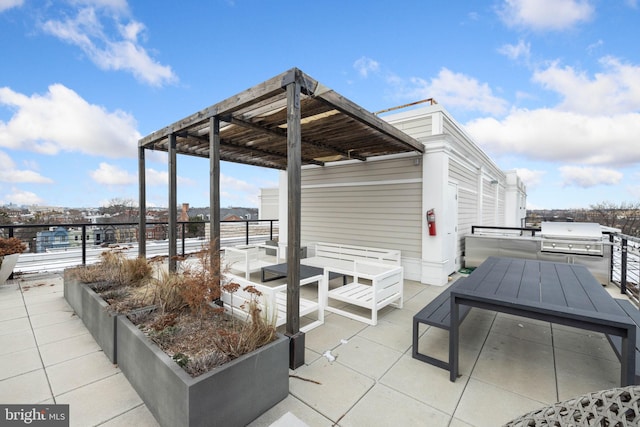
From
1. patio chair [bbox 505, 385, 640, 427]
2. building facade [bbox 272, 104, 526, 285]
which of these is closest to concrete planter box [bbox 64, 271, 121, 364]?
patio chair [bbox 505, 385, 640, 427]

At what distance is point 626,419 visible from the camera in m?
0.69

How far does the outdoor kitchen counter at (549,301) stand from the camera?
1.64m

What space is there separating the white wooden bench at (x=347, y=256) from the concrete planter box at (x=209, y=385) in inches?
118

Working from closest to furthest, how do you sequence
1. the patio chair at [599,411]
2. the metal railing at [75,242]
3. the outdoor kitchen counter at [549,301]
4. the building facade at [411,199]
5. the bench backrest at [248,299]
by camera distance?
the patio chair at [599,411] → the outdoor kitchen counter at [549,301] → the bench backrest at [248,299] → the building facade at [411,199] → the metal railing at [75,242]

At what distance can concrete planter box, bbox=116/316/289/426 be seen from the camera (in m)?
1.49

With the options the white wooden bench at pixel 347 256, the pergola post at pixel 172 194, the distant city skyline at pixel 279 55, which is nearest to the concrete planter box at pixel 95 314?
the pergola post at pixel 172 194

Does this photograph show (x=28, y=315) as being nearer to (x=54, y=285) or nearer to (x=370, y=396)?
(x=54, y=285)

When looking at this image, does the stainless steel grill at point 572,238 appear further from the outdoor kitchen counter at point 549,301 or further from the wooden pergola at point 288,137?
the wooden pergola at point 288,137

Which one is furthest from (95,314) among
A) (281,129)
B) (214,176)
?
(281,129)

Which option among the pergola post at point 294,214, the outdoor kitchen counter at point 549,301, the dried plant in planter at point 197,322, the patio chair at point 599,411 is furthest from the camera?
the pergola post at point 294,214

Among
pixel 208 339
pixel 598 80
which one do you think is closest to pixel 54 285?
pixel 208 339

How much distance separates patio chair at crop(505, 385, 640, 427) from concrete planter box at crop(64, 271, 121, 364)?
293cm

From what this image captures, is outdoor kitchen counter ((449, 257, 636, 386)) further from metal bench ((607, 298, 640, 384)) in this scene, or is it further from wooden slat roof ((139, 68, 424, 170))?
wooden slat roof ((139, 68, 424, 170))

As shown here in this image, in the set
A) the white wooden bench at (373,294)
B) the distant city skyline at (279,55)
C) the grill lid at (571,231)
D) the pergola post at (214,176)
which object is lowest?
the white wooden bench at (373,294)
